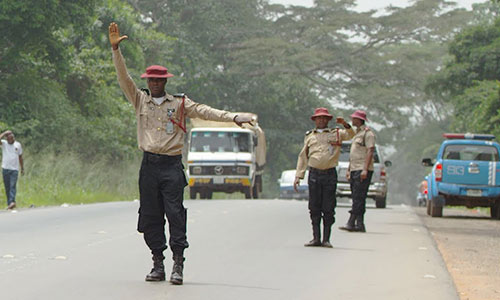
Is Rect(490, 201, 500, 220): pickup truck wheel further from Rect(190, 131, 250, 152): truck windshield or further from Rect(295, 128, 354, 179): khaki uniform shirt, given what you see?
Rect(190, 131, 250, 152): truck windshield

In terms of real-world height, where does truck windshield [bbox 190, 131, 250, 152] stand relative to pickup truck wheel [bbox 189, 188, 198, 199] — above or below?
above

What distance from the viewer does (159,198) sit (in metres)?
10.0

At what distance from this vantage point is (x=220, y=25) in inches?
2228

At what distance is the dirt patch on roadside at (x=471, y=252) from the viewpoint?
10.7 m

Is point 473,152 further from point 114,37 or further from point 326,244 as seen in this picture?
point 114,37

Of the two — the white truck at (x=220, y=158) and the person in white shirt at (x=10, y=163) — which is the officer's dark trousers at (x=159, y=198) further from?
the white truck at (x=220, y=158)

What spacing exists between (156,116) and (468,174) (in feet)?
49.3

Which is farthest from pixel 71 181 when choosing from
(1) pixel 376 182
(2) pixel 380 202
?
(2) pixel 380 202

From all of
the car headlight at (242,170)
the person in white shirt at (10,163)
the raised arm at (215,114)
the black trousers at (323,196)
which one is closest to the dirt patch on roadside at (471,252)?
the black trousers at (323,196)

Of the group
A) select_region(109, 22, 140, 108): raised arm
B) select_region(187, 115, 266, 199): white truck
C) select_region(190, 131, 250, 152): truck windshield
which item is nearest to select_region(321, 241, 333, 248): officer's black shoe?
select_region(109, 22, 140, 108): raised arm

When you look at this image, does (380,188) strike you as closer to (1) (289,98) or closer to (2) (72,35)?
(2) (72,35)

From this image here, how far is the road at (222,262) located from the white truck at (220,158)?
15028 millimetres

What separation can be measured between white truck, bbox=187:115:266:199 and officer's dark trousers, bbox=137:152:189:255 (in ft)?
79.7

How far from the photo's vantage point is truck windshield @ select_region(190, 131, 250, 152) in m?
34.6
